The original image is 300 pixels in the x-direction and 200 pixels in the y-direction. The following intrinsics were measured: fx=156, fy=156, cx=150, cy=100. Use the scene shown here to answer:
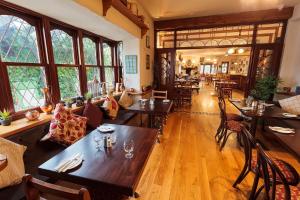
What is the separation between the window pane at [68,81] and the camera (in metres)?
2.78

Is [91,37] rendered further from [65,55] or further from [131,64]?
[131,64]

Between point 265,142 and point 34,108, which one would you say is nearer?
point 34,108

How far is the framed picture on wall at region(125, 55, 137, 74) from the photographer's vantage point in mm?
4211

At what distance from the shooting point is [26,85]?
222 centimetres

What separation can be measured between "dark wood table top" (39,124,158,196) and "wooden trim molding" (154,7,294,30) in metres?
4.35

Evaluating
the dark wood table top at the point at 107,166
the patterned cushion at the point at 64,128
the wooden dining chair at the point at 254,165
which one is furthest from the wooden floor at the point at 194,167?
the patterned cushion at the point at 64,128

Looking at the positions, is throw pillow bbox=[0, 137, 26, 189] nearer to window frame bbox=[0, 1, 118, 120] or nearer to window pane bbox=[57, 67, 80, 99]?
window frame bbox=[0, 1, 118, 120]

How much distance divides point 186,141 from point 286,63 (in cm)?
369

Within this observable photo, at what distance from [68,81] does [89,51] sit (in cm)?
94

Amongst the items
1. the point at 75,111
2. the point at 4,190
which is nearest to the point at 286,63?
the point at 75,111

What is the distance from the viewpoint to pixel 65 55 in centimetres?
285

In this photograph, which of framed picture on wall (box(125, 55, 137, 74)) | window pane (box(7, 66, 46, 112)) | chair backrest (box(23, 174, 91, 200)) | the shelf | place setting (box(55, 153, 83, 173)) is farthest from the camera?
framed picture on wall (box(125, 55, 137, 74))

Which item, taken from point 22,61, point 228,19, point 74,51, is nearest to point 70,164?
point 22,61

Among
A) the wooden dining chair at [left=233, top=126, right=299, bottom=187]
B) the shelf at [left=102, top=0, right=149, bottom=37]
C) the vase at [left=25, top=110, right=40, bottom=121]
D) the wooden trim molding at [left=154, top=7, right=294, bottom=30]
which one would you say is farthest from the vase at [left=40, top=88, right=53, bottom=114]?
the wooden trim molding at [left=154, top=7, right=294, bottom=30]
